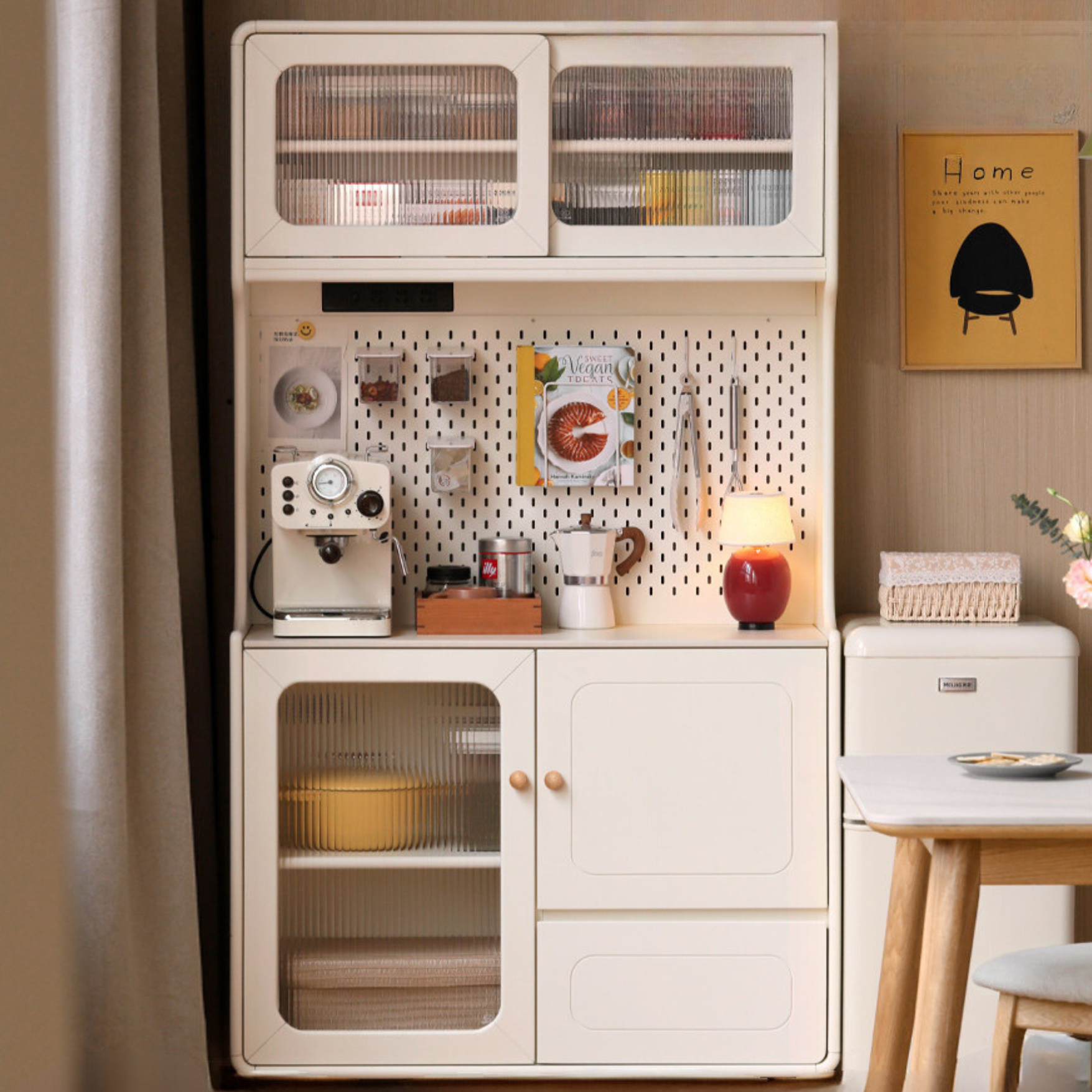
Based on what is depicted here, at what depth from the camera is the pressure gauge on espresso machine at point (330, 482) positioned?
8.36 feet

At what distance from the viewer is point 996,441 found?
2910 mm

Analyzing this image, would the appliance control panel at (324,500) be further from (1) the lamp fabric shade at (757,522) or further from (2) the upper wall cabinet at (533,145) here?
(1) the lamp fabric shade at (757,522)

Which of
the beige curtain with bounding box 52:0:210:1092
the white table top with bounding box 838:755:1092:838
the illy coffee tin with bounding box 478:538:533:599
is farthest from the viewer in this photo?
the illy coffee tin with bounding box 478:538:533:599

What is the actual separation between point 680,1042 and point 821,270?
154 centimetres

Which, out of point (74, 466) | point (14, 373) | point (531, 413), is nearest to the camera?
point (14, 373)

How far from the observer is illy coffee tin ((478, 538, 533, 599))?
2.71 meters

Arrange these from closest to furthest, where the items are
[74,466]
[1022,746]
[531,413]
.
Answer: [74,466] < [1022,746] < [531,413]

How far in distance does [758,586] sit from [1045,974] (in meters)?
0.99

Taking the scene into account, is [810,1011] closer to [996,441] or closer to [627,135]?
[996,441]

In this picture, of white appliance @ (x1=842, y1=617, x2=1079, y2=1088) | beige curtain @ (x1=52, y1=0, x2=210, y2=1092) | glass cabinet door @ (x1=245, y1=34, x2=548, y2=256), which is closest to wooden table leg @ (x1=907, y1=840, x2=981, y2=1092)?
white appliance @ (x1=842, y1=617, x2=1079, y2=1088)

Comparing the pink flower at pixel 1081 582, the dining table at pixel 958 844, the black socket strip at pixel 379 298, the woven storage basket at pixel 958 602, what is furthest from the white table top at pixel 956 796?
the black socket strip at pixel 379 298

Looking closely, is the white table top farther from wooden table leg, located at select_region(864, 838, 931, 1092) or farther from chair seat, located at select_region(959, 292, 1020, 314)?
chair seat, located at select_region(959, 292, 1020, 314)

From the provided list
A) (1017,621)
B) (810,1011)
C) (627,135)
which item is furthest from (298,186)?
(810,1011)

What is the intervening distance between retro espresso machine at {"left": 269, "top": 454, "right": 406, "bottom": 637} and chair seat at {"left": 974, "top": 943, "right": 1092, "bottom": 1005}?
4.10 feet
